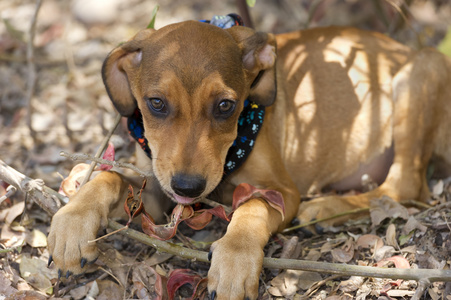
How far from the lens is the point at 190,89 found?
12.9 ft

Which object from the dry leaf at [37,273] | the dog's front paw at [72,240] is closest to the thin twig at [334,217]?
the dog's front paw at [72,240]

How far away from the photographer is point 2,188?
473cm

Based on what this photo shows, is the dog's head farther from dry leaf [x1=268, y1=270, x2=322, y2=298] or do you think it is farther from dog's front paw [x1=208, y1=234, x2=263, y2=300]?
dry leaf [x1=268, y1=270, x2=322, y2=298]

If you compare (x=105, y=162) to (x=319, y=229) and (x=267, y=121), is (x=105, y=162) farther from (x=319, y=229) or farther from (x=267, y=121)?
(x=319, y=229)

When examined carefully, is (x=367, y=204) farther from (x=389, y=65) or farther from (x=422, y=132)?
(x=389, y=65)

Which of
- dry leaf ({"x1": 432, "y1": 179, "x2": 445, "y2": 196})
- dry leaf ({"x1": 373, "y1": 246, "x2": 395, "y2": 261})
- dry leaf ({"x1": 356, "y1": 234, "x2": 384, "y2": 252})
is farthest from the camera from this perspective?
dry leaf ({"x1": 432, "y1": 179, "x2": 445, "y2": 196})

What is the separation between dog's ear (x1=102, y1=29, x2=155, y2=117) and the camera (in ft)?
14.4

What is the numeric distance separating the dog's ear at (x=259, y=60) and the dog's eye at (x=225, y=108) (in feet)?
1.28

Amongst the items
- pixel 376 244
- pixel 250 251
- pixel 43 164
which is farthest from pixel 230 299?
pixel 43 164

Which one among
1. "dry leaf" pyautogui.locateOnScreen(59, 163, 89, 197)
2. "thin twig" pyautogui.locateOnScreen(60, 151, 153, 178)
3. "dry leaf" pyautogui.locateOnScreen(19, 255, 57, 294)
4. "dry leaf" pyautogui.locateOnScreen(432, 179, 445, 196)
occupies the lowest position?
"dry leaf" pyautogui.locateOnScreen(432, 179, 445, 196)

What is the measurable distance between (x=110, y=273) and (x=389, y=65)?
3.60 m

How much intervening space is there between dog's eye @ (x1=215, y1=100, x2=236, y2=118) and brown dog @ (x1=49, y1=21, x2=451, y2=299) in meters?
0.01

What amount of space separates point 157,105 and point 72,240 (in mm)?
1143

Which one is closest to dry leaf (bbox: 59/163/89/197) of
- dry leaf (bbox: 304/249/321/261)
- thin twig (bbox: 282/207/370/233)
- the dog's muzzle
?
the dog's muzzle
